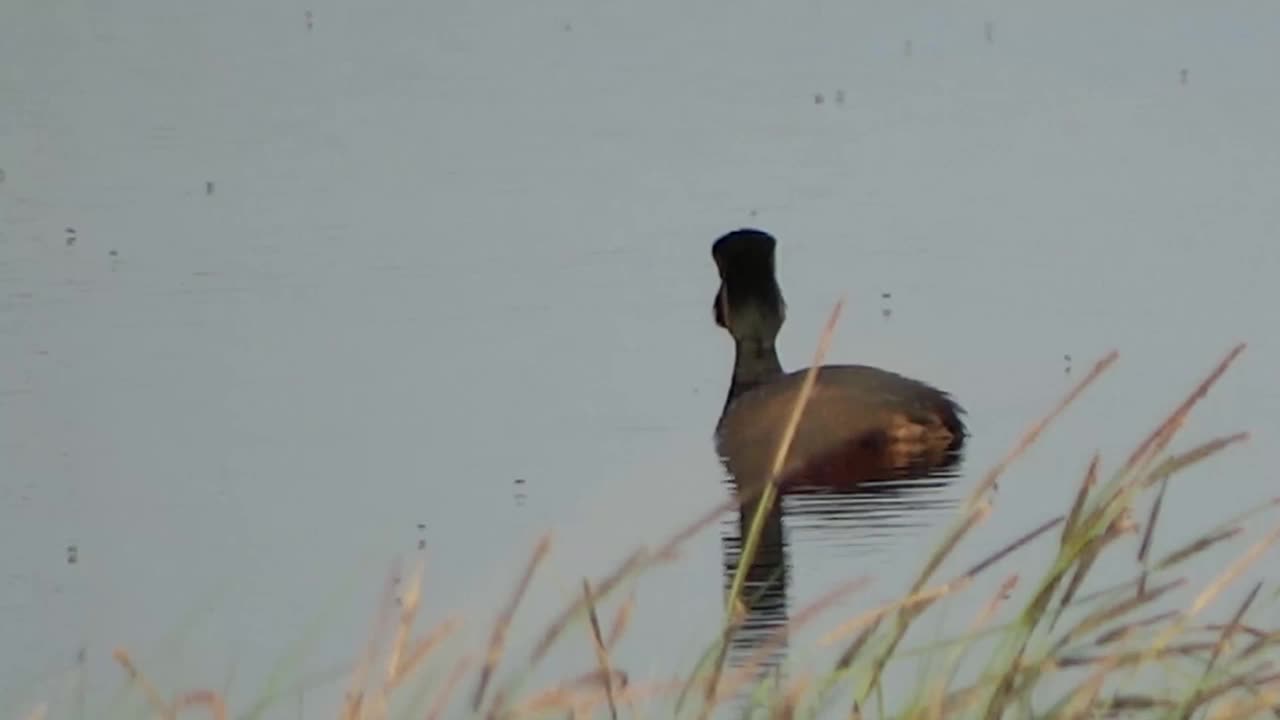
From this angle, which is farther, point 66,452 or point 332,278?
point 332,278

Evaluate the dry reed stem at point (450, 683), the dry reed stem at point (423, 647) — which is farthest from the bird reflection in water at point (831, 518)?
the dry reed stem at point (423, 647)

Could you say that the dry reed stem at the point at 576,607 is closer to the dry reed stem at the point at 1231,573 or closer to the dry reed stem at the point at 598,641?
the dry reed stem at the point at 598,641

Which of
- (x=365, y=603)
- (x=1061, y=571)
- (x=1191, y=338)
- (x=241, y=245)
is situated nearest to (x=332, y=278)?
(x=241, y=245)

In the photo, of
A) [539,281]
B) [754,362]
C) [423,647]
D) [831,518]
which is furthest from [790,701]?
[539,281]

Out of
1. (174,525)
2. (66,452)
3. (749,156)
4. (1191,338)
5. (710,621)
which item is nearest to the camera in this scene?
(710,621)

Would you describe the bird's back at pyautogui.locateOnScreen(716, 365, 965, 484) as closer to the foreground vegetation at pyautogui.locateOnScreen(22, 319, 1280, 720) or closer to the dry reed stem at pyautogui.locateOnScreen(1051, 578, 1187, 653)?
the foreground vegetation at pyautogui.locateOnScreen(22, 319, 1280, 720)

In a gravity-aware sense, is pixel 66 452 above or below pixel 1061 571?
below

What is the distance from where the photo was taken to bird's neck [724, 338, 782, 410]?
30.4 feet

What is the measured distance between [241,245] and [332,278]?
0.50 metres

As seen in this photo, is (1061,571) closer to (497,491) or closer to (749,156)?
(497,491)

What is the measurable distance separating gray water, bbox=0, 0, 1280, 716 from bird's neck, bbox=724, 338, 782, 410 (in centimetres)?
11

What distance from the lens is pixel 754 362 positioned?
934 cm

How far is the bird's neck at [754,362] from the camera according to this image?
30.4ft

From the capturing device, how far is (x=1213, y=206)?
35.8 ft
